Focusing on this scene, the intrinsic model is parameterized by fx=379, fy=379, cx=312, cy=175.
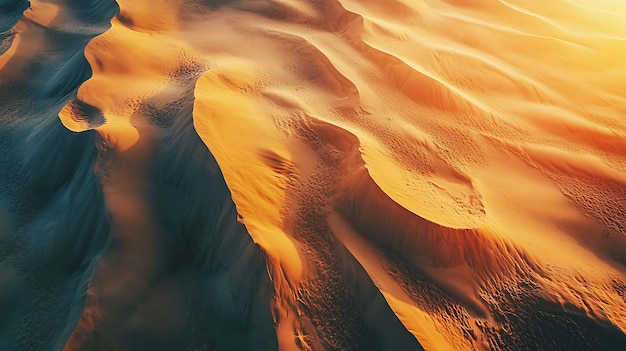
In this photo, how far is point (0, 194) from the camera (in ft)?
13.2

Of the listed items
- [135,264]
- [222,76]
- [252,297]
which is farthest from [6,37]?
[252,297]

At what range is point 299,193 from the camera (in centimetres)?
380

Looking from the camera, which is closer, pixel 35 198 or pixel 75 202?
pixel 75 202

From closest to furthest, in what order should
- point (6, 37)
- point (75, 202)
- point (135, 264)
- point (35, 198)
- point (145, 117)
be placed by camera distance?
point (135, 264), point (75, 202), point (35, 198), point (145, 117), point (6, 37)

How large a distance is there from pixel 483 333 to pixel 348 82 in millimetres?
3425

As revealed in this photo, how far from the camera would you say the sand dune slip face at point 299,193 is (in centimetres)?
307

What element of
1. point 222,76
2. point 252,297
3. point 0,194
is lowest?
point 0,194

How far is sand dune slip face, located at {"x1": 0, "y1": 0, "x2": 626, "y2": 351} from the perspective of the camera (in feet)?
10.1

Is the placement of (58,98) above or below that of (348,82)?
below

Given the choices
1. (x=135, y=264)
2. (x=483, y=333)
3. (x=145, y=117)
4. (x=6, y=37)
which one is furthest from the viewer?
(x=6, y=37)

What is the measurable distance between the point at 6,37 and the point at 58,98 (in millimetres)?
2117

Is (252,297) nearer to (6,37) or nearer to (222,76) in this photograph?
(222,76)

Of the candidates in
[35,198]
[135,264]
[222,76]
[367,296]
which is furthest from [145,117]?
[367,296]

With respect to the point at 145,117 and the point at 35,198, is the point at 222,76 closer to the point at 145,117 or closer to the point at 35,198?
the point at 145,117
